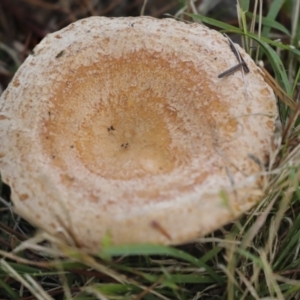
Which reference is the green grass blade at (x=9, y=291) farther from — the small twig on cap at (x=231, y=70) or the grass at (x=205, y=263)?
the small twig on cap at (x=231, y=70)

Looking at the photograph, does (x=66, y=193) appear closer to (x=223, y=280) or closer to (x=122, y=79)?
(x=122, y=79)

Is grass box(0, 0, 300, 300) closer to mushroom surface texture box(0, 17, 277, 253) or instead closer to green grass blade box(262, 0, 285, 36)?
mushroom surface texture box(0, 17, 277, 253)

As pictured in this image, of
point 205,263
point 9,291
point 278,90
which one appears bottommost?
point 205,263

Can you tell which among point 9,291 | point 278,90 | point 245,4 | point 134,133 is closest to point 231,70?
point 278,90

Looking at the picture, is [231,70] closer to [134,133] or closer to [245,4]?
[134,133]

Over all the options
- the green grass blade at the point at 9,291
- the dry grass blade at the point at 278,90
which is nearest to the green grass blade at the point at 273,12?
the dry grass blade at the point at 278,90

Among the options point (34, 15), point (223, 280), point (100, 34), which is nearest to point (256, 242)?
point (223, 280)

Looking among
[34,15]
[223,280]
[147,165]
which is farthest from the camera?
[34,15]
